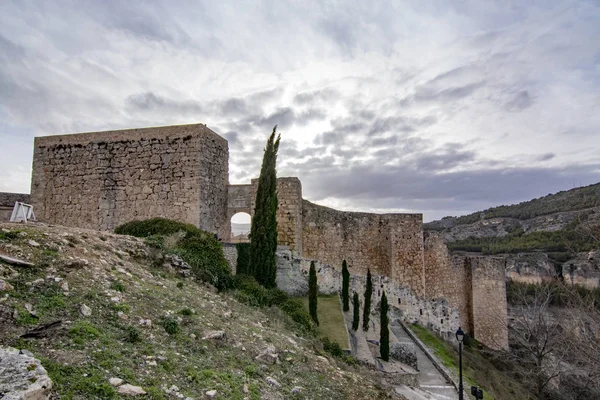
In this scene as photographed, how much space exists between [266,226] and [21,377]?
11.0 m

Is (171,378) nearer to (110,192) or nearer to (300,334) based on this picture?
(300,334)

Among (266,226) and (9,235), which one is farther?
(266,226)

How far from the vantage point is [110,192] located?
14.0m

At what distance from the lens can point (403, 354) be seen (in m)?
14.9

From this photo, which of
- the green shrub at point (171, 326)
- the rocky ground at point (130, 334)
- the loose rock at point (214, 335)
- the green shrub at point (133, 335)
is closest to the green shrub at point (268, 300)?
the rocky ground at point (130, 334)

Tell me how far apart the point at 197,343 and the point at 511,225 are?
61.1 m

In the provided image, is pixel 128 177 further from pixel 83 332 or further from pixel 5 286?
pixel 83 332

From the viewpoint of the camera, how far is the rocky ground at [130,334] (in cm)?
443

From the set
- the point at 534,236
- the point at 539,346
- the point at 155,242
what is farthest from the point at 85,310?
the point at 534,236

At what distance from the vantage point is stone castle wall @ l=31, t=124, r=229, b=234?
535 inches

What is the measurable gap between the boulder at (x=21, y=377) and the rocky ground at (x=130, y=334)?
7.4 inches

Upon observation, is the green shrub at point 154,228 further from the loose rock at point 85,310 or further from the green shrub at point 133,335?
the green shrub at point 133,335

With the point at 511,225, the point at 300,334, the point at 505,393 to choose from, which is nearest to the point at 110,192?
the point at 300,334

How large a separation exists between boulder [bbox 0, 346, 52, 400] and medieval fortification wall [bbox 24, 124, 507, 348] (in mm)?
9464
